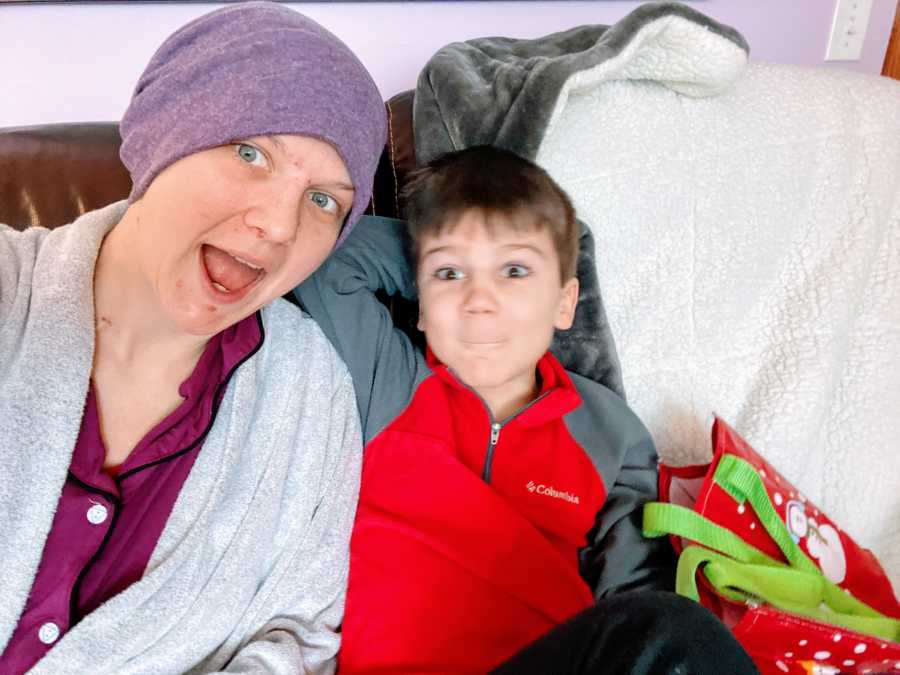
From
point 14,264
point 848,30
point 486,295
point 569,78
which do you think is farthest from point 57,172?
point 848,30

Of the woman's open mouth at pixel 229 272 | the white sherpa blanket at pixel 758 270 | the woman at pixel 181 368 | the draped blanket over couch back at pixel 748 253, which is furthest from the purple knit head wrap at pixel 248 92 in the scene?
the white sherpa blanket at pixel 758 270

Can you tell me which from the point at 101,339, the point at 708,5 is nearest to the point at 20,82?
the point at 101,339

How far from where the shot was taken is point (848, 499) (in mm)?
1331

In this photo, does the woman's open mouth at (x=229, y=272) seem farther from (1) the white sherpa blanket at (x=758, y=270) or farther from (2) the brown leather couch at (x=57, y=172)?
(1) the white sherpa blanket at (x=758, y=270)

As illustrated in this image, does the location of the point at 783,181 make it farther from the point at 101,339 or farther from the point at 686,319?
the point at 101,339

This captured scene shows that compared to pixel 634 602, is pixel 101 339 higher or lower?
higher

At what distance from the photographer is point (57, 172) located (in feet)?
3.73

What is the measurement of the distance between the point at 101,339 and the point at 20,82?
29.0 inches

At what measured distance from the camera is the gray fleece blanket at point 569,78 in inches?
45.3

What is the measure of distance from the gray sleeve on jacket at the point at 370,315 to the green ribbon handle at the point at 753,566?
413 mm

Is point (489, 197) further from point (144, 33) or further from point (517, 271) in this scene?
point (144, 33)

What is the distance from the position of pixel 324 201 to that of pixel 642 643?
0.61m

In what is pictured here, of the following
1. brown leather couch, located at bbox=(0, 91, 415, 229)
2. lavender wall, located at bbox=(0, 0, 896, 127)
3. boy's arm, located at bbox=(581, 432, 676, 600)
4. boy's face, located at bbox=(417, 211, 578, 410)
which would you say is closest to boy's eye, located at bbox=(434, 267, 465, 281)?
boy's face, located at bbox=(417, 211, 578, 410)

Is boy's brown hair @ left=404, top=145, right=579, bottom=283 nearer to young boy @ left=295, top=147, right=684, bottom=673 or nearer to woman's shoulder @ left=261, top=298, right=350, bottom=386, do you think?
young boy @ left=295, top=147, right=684, bottom=673
